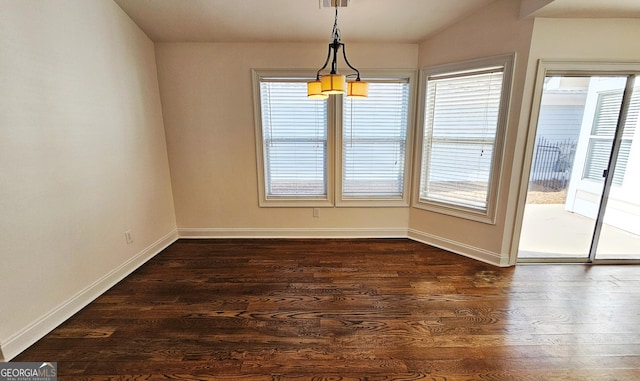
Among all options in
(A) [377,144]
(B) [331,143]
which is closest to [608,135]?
(A) [377,144]

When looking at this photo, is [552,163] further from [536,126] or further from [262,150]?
[262,150]

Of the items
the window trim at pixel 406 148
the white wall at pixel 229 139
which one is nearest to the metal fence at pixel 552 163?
the window trim at pixel 406 148

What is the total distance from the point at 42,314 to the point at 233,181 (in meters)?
2.06

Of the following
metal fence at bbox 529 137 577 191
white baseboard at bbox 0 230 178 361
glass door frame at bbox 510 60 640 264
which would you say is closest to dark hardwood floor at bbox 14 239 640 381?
white baseboard at bbox 0 230 178 361

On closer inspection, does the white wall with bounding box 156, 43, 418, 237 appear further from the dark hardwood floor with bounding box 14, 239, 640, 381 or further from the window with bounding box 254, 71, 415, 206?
the dark hardwood floor with bounding box 14, 239, 640, 381

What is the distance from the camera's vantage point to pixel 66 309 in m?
2.07

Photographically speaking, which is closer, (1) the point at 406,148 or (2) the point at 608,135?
A: (2) the point at 608,135

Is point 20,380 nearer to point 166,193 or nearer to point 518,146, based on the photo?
point 166,193

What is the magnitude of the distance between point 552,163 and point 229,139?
3.75m

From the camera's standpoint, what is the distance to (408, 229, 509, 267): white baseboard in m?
2.85

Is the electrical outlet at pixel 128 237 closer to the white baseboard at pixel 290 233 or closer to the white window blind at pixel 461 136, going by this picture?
the white baseboard at pixel 290 233

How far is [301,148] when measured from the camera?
3422 mm

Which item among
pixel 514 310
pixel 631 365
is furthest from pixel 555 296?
pixel 631 365

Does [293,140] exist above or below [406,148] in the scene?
above
